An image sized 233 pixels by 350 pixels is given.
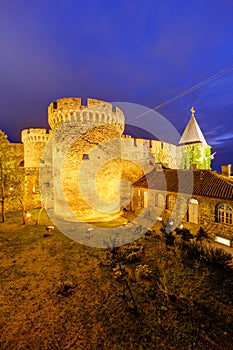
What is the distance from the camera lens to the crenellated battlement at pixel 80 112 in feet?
45.6

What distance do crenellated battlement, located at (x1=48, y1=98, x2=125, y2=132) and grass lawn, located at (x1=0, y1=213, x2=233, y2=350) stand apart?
10.0m

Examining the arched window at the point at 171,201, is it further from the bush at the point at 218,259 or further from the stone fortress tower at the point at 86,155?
the bush at the point at 218,259

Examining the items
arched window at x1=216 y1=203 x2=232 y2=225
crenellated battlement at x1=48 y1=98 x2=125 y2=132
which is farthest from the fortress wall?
arched window at x1=216 y1=203 x2=232 y2=225

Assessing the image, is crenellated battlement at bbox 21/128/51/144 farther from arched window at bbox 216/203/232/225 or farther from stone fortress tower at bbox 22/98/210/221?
arched window at bbox 216/203/232/225

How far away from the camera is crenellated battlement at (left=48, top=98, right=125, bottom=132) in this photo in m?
13.9

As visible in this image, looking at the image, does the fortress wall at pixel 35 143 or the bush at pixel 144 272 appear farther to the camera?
the fortress wall at pixel 35 143

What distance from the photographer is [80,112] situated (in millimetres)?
13859

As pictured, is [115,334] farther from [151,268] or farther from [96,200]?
[96,200]

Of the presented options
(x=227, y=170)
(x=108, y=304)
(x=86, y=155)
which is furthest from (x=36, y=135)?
(x=108, y=304)

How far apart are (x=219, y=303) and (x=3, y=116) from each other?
3112 inches

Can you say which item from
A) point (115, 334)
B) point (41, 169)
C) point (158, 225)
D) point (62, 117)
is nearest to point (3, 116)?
point (41, 169)

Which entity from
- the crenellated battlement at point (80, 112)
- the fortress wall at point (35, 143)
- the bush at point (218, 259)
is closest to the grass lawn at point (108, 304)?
the bush at point (218, 259)

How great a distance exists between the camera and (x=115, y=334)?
4.84 metres

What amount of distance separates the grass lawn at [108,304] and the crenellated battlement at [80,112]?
1000cm
